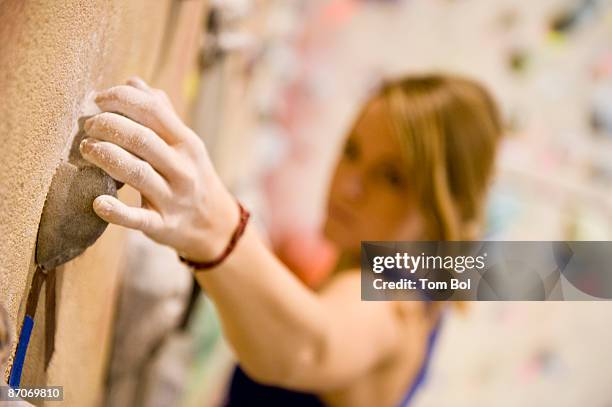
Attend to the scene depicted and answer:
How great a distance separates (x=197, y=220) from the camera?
0.46m

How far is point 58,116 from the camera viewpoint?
0.37 metres

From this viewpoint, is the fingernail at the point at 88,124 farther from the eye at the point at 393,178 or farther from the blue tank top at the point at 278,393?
the blue tank top at the point at 278,393

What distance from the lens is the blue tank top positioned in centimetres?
93

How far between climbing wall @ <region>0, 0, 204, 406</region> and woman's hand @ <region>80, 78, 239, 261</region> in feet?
0.08

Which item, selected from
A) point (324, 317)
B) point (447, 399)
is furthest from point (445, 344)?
point (324, 317)

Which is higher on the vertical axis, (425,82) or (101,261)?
(425,82)

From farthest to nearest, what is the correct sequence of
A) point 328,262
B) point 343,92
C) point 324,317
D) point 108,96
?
point 343,92
point 328,262
point 324,317
point 108,96

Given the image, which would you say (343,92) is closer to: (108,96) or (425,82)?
(425,82)

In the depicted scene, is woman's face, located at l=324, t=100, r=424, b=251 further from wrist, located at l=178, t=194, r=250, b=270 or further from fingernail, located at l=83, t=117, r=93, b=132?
fingernail, located at l=83, t=117, r=93, b=132

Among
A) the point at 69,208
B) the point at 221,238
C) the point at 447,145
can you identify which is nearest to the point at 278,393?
the point at 447,145

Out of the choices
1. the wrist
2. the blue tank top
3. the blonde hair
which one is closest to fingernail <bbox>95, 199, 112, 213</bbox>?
the wrist

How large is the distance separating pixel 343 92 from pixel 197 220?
1.59 m

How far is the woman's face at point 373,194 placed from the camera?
84cm

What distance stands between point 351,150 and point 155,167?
50 cm
